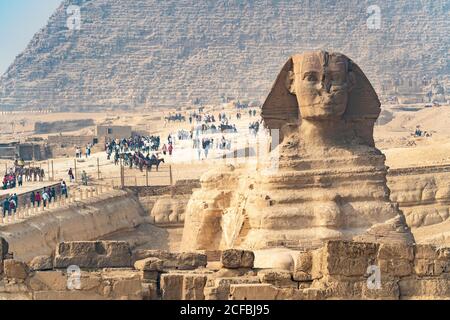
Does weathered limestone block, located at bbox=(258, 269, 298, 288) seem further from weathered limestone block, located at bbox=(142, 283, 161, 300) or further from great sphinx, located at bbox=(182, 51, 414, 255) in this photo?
great sphinx, located at bbox=(182, 51, 414, 255)

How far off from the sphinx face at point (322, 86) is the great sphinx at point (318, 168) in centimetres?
1

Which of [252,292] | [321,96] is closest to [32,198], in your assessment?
[321,96]

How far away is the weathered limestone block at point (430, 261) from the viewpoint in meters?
10.5

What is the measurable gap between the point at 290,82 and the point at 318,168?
118 centimetres

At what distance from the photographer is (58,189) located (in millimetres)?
39969

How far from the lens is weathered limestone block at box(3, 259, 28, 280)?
10.8 metres

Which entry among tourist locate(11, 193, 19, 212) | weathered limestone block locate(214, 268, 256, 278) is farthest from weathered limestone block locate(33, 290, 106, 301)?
tourist locate(11, 193, 19, 212)

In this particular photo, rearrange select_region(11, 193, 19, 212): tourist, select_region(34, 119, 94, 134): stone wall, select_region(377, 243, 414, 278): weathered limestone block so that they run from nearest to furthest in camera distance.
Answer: select_region(377, 243, 414, 278): weathered limestone block
select_region(11, 193, 19, 212): tourist
select_region(34, 119, 94, 134): stone wall

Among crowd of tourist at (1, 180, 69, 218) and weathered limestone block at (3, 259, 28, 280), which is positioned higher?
weathered limestone block at (3, 259, 28, 280)

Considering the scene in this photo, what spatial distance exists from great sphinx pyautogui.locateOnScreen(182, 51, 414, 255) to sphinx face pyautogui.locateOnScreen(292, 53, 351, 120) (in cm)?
1

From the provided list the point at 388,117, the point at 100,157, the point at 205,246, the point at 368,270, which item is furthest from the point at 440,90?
the point at 368,270

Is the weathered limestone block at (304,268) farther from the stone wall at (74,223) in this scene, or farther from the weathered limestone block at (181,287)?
the stone wall at (74,223)
